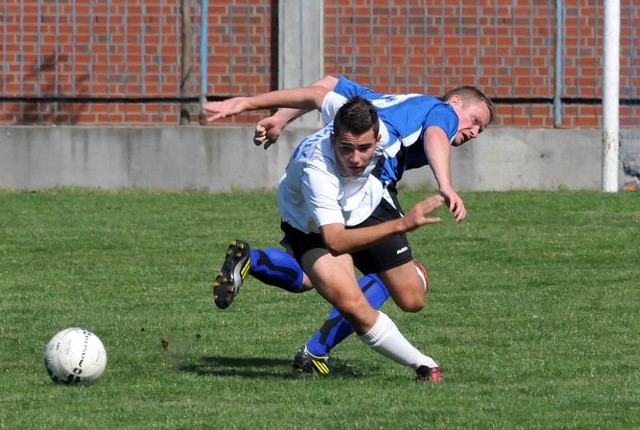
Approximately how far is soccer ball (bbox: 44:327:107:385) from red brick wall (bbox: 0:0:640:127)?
906 cm

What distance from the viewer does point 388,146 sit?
7.19m

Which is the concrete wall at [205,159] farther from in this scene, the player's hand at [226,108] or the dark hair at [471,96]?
the player's hand at [226,108]

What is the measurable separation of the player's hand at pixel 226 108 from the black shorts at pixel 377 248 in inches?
25.4

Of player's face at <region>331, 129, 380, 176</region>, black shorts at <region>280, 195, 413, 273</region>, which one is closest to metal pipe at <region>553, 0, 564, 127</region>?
black shorts at <region>280, 195, 413, 273</region>

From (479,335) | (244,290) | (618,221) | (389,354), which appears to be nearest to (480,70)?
(618,221)

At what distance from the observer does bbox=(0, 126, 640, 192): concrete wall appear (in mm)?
15234

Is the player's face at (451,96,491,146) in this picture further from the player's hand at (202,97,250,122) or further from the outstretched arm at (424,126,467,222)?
Result: the player's hand at (202,97,250,122)

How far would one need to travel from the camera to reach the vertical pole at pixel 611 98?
47.0ft

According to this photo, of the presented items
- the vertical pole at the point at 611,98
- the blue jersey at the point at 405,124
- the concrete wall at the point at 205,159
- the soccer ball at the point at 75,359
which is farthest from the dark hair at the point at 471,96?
the concrete wall at the point at 205,159

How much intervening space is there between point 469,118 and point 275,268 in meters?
1.27

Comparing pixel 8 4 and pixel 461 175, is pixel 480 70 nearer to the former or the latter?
pixel 461 175

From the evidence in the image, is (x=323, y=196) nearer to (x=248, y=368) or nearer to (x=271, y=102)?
(x=271, y=102)

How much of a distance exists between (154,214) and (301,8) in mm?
3391

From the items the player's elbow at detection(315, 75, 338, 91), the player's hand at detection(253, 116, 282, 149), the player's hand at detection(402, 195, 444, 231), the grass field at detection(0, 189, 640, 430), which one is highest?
the player's elbow at detection(315, 75, 338, 91)
